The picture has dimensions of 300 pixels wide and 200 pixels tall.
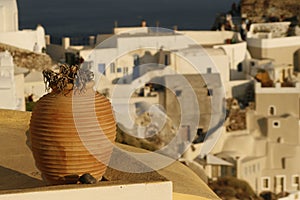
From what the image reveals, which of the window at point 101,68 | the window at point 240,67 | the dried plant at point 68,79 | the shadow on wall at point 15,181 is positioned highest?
the dried plant at point 68,79

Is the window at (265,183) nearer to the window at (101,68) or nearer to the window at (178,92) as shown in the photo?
the window at (178,92)

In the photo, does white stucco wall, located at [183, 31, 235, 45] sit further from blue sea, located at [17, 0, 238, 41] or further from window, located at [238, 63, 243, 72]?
blue sea, located at [17, 0, 238, 41]

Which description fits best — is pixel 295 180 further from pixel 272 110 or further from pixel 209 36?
pixel 209 36

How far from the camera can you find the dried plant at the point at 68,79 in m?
4.41

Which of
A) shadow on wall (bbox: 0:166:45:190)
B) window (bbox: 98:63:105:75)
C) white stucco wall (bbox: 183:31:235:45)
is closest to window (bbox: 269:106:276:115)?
window (bbox: 98:63:105:75)

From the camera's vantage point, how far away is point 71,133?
4266 millimetres

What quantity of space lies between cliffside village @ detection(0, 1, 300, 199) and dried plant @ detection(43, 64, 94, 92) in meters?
14.1

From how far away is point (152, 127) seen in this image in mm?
20453

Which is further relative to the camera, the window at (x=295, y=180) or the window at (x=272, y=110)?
the window at (x=272, y=110)

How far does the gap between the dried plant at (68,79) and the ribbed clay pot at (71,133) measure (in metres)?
0.04

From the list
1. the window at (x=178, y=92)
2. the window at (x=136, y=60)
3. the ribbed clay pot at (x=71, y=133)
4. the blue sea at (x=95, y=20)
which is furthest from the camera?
the blue sea at (x=95, y=20)

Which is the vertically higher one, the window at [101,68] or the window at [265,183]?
the window at [101,68]

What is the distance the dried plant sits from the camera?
441 centimetres

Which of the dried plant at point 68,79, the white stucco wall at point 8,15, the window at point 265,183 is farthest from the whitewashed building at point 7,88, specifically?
the window at point 265,183
